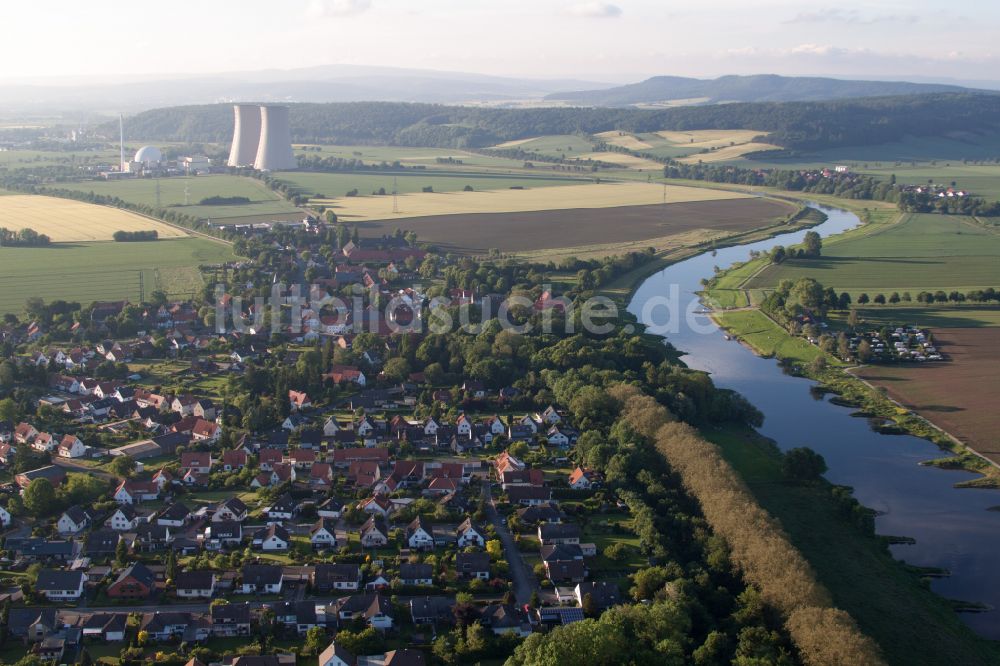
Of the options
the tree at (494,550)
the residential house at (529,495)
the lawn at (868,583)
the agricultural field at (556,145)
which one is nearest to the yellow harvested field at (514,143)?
the agricultural field at (556,145)

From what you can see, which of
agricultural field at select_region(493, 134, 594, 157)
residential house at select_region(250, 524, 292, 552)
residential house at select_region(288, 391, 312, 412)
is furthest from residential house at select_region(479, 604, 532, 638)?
agricultural field at select_region(493, 134, 594, 157)

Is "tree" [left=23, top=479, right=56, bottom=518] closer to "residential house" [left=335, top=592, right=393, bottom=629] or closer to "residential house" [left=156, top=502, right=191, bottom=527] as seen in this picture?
"residential house" [left=156, top=502, right=191, bottom=527]

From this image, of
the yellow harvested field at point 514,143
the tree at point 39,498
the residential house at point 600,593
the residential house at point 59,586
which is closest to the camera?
the residential house at point 600,593

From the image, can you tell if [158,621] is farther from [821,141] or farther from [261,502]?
[821,141]

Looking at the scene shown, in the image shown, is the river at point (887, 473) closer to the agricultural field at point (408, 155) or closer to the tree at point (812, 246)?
the tree at point (812, 246)

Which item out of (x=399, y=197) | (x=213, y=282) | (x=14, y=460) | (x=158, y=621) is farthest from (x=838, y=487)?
(x=399, y=197)

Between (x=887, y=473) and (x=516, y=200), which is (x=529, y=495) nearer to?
(x=887, y=473)

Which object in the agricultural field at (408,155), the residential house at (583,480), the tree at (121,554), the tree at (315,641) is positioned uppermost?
the agricultural field at (408,155)
